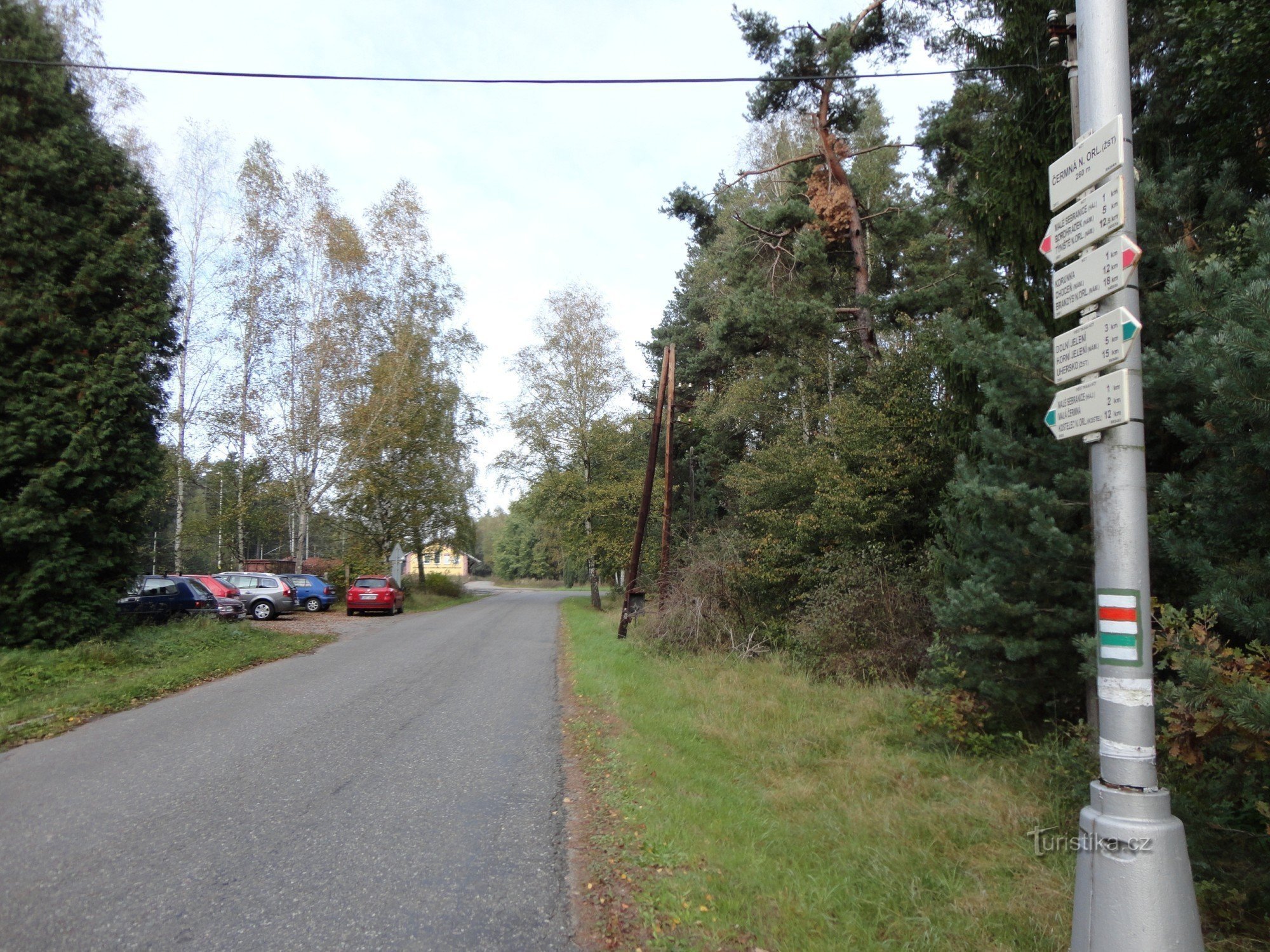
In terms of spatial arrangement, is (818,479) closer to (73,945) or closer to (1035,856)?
(1035,856)

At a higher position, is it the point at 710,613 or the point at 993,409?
the point at 993,409

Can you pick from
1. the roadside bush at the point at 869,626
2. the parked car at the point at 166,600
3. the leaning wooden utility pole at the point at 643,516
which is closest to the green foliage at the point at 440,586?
the parked car at the point at 166,600

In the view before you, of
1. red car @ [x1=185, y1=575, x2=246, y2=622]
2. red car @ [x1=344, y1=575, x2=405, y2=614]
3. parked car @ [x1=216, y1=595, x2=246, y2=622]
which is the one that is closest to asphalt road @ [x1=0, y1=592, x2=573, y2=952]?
parked car @ [x1=216, y1=595, x2=246, y2=622]

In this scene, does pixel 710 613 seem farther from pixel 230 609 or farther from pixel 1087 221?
pixel 230 609

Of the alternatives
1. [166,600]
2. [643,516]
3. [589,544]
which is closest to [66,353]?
[166,600]

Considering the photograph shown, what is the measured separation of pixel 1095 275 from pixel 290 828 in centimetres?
570

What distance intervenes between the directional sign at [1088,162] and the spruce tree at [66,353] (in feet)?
44.6

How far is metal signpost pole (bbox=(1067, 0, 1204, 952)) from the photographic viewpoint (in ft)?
9.48

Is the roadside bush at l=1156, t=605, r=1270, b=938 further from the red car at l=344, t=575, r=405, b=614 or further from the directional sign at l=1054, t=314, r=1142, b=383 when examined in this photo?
the red car at l=344, t=575, r=405, b=614

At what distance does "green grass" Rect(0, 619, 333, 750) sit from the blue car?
1134cm

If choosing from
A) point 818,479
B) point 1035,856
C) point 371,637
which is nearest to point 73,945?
point 1035,856

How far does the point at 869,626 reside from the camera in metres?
11.2

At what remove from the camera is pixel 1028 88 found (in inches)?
302

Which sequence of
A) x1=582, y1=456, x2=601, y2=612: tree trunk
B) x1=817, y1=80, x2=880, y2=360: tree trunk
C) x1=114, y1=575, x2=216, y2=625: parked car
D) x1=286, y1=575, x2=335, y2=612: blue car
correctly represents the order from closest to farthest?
x1=114, y1=575, x2=216, y2=625: parked car < x1=817, y1=80, x2=880, y2=360: tree trunk < x1=286, y1=575, x2=335, y2=612: blue car < x1=582, y1=456, x2=601, y2=612: tree trunk
